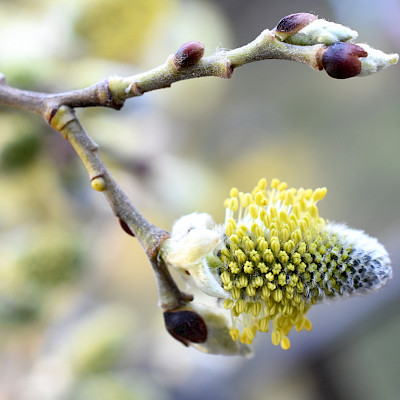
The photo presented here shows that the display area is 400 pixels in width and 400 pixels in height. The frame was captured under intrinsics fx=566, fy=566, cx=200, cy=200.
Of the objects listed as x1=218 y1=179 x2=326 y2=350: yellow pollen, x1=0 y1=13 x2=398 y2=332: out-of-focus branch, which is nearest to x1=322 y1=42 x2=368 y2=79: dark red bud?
x1=0 y1=13 x2=398 y2=332: out-of-focus branch

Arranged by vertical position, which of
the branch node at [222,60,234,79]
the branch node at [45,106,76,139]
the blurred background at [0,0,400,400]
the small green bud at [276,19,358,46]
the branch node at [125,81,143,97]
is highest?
the blurred background at [0,0,400,400]

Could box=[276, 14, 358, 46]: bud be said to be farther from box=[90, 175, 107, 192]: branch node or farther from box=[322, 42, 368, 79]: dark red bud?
box=[90, 175, 107, 192]: branch node

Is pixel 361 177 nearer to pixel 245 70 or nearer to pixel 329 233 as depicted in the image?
pixel 245 70

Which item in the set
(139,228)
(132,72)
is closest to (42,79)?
(132,72)

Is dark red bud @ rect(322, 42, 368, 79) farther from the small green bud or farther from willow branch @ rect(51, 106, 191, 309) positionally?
willow branch @ rect(51, 106, 191, 309)

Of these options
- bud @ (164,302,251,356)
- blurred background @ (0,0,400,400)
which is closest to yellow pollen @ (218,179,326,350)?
bud @ (164,302,251,356)

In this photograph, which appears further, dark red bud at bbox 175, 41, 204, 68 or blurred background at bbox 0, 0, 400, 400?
blurred background at bbox 0, 0, 400, 400

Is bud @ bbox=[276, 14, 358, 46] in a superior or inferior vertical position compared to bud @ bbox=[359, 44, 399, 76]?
superior
